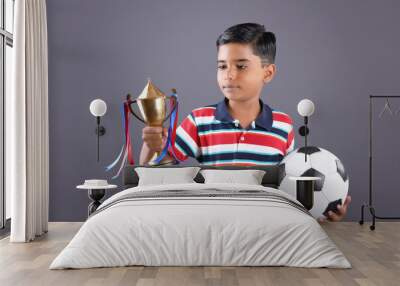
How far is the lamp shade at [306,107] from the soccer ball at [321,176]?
42cm

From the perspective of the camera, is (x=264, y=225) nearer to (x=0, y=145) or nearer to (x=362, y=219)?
(x=362, y=219)

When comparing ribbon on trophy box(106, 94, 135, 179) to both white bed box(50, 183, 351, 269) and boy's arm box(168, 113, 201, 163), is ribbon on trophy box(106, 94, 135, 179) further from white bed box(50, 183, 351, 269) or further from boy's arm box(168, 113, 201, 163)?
white bed box(50, 183, 351, 269)

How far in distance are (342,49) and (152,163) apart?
8.61 feet

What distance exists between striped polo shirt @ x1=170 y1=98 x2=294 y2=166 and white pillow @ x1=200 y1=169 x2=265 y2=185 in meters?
0.40

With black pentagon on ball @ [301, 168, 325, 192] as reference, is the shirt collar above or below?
above

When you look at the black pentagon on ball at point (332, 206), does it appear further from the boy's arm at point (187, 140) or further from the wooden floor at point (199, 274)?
the boy's arm at point (187, 140)

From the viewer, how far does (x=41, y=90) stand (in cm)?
612

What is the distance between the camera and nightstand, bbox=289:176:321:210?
6156mm

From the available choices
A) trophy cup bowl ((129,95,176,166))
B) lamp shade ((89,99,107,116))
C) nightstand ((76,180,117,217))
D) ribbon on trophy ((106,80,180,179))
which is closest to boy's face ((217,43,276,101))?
ribbon on trophy ((106,80,180,179))

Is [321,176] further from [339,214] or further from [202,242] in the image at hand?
[202,242]

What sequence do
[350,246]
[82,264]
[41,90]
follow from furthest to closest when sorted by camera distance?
[41,90] < [350,246] < [82,264]

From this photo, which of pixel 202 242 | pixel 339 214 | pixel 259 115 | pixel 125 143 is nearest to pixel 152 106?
pixel 125 143

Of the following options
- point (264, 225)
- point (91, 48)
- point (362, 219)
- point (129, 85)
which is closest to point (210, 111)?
point (129, 85)

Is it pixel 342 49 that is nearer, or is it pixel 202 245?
pixel 202 245
